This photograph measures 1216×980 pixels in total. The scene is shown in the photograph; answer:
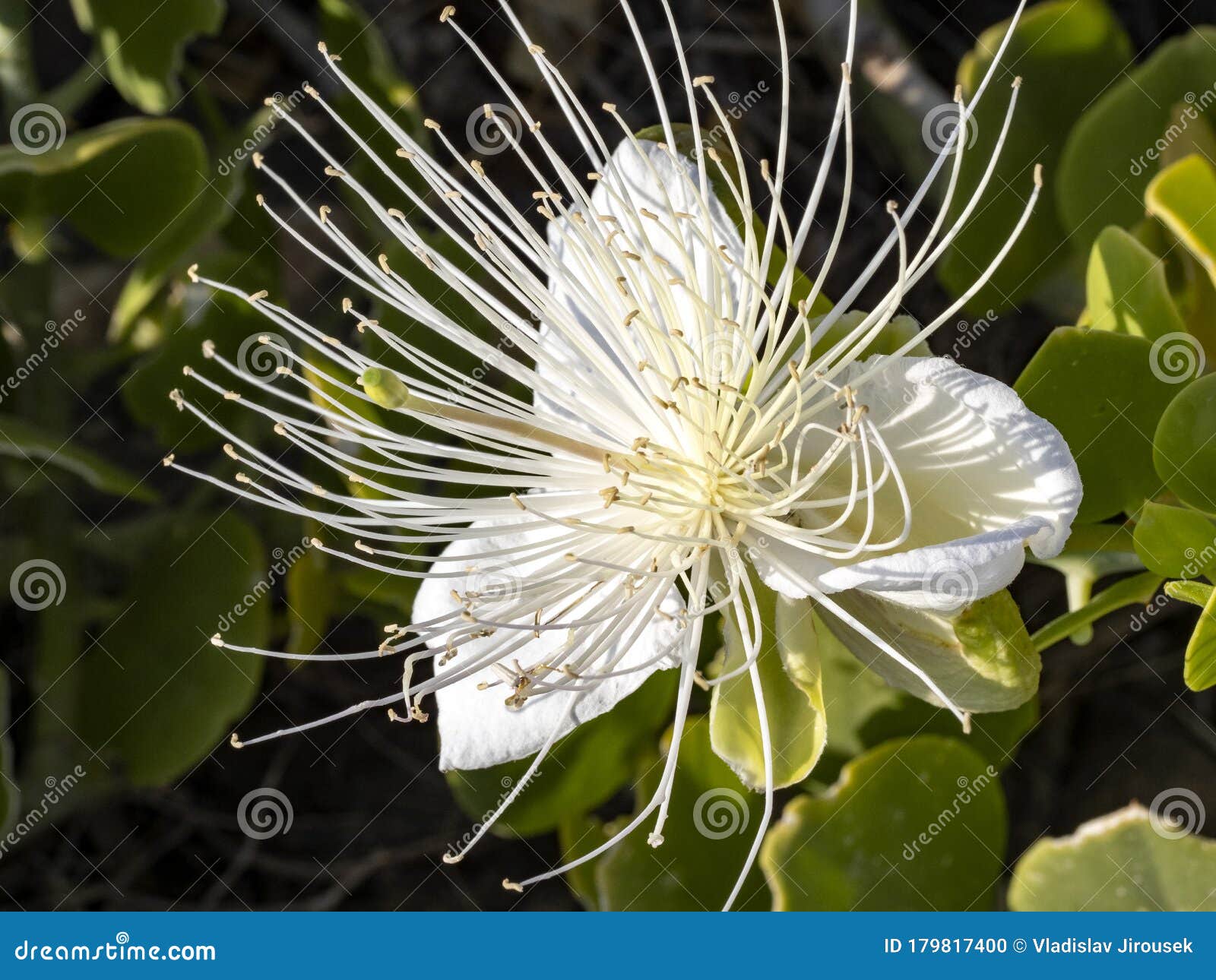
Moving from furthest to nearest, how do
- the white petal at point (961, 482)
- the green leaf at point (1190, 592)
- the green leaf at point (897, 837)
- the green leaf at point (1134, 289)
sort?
1. the green leaf at point (897, 837)
2. the green leaf at point (1134, 289)
3. the green leaf at point (1190, 592)
4. the white petal at point (961, 482)

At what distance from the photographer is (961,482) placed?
1068 millimetres

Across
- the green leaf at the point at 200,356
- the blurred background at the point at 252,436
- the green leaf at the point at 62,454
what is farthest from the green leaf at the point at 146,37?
the green leaf at the point at 62,454

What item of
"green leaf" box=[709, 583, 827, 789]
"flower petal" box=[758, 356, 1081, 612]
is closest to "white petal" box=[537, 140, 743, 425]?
"flower petal" box=[758, 356, 1081, 612]

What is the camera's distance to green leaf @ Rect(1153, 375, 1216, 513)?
1.12 m

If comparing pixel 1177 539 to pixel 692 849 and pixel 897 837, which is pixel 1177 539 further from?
pixel 692 849

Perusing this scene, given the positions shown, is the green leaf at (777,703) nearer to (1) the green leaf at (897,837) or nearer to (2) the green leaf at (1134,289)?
(1) the green leaf at (897,837)

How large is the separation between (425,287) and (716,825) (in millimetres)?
822

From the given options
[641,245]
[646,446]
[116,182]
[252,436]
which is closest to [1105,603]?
[646,446]

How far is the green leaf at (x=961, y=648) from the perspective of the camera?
1.05 metres

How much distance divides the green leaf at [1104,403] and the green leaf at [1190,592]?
0.20 meters

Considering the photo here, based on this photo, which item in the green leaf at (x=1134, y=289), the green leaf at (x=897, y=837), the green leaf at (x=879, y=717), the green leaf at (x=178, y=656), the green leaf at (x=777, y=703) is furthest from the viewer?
the green leaf at (x=178, y=656)

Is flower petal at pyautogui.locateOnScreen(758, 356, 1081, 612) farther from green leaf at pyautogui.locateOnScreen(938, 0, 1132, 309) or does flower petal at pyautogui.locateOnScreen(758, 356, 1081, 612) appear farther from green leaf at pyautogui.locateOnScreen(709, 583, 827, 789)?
green leaf at pyautogui.locateOnScreen(938, 0, 1132, 309)

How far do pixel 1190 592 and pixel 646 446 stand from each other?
52 centimetres
